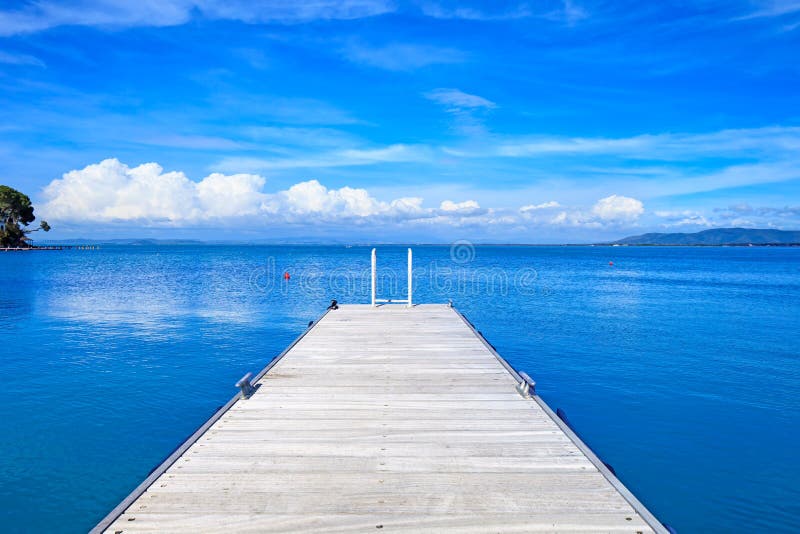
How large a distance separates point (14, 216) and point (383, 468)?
117m

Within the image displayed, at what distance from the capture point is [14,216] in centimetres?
9244

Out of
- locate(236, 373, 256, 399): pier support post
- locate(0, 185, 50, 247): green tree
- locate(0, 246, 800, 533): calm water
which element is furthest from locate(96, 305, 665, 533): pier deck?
locate(0, 185, 50, 247): green tree

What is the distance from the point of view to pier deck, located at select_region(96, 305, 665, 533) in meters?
3.75

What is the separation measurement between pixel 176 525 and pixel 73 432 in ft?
21.7

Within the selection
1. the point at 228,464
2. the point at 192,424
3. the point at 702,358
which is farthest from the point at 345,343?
the point at 702,358

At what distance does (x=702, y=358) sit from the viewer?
1415cm

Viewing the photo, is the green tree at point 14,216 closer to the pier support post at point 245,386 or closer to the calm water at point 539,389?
the calm water at point 539,389

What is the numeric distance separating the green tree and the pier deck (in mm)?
109562

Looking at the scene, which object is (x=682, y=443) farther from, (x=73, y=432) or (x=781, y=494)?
(x=73, y=432)

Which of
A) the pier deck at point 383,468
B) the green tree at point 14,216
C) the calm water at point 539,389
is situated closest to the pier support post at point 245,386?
the pier deck at point 383,468

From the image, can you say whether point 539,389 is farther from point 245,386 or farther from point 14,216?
point 14,216

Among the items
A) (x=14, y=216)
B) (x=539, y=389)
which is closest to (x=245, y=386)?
(x=539, y=389)

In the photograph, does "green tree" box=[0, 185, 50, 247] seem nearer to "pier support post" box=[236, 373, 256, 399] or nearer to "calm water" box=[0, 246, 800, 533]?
"calm water" box=[0, 246, 800, 533]

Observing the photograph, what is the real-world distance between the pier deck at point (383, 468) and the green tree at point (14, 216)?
359 ft
